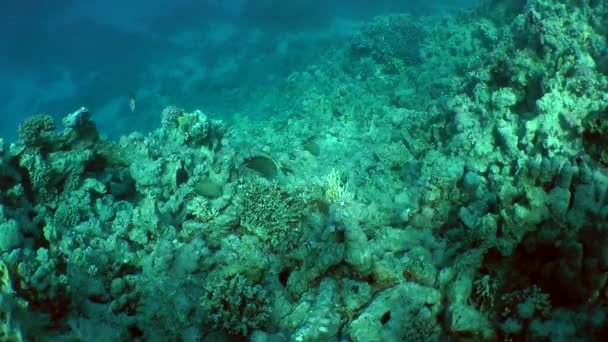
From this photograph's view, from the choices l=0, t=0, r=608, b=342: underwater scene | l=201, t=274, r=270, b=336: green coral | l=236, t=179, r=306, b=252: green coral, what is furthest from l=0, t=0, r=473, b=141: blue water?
l=201, t=274, r=270, b=336: green coral

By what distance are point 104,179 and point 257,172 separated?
2.83 m

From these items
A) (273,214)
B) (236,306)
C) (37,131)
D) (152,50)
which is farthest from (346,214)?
(152,50)

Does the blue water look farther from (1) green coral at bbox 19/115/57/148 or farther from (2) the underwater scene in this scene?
(1) green coral at bbox 19/115/57/148

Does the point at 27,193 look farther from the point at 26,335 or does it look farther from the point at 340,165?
the point at 340,165

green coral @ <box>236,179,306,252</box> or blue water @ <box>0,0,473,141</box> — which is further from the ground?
green coral @ <box>236,179,306,252</box>

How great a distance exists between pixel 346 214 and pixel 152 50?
27316 millimetres

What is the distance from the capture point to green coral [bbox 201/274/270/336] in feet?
13.2

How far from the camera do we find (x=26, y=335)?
3.51 meters

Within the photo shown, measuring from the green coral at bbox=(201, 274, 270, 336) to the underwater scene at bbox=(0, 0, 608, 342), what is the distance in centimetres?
2

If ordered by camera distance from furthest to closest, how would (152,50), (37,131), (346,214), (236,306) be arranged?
(152,50) < (37,131) < (346,214) < (236,306)

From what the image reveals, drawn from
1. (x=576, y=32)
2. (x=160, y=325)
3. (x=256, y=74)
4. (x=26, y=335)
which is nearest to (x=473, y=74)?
(x=576, y=32)

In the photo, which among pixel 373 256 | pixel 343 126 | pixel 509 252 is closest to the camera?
pixel 509 252

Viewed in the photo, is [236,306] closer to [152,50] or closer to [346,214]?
[346,214]

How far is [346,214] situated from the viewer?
426 centimetres
